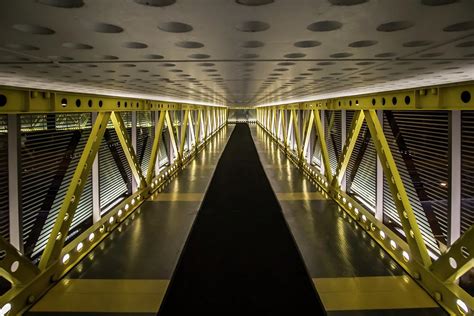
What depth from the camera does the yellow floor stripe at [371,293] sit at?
3723 millimetres

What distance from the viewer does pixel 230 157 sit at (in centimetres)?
1603

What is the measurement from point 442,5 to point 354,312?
132 inches

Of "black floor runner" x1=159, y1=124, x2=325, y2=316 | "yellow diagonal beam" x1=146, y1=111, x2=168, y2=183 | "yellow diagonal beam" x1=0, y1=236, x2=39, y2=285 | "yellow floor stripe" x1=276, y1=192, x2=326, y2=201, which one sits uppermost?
"yellow diagonal beam" x1=146, y1=111, x2=168, y2=183

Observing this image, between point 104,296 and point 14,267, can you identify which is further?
point 104,296

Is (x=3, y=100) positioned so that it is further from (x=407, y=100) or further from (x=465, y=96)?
(x=407, y=100)

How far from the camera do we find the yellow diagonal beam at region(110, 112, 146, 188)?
6.83m

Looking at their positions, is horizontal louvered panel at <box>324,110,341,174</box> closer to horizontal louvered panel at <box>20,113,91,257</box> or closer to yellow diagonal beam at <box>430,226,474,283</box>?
yellow diagonal beam at <box>430,226,474,283</box>

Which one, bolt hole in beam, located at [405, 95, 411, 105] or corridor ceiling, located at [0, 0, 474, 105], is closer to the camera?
corridor ceiling, located at [0, 0, 474, 105]

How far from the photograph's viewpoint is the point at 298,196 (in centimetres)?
880

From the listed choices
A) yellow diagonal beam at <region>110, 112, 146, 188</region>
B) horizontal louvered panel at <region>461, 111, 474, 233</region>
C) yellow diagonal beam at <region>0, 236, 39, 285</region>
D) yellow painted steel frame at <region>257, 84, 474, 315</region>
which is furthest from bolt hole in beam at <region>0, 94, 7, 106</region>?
horizontal louvered panel at <region>461, 111, 474, 233</region>

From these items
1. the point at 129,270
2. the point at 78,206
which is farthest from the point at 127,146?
the point at 129,270

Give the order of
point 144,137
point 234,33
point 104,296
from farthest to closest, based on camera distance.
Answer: point 144,137 → point 104,296 → point 234,33

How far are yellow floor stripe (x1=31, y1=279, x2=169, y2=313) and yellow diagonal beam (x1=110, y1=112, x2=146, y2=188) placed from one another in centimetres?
334

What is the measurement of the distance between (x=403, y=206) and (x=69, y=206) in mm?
4494
